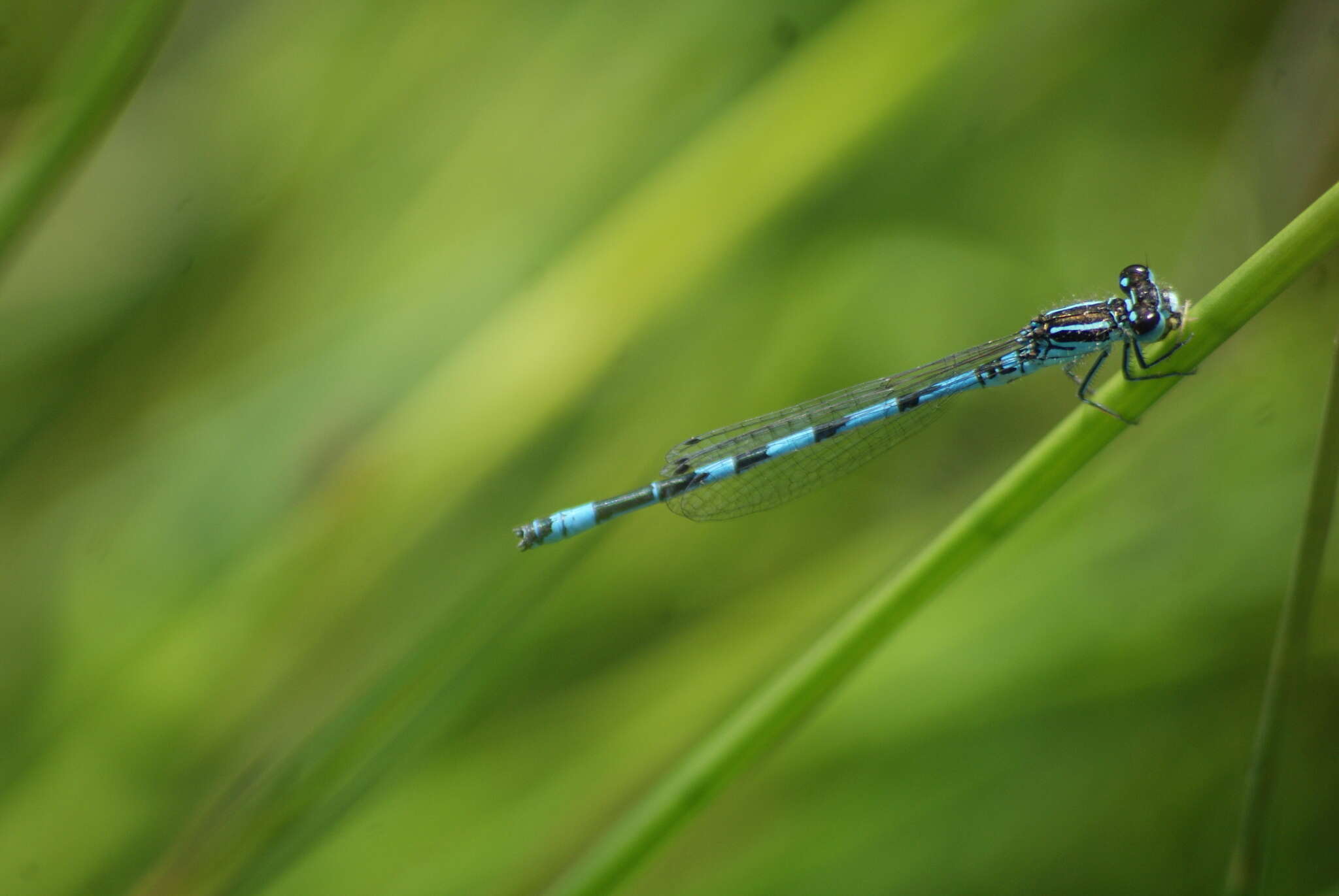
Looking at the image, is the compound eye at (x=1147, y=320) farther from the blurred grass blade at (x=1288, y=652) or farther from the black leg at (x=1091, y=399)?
the blurred grass blade at (x=1288, y=652)

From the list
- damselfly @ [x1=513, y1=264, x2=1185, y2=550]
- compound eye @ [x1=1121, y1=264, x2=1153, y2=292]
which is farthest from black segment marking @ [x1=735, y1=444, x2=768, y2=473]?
compound eye @ [x1=1121, y1=264, x2=1153, y2=292]

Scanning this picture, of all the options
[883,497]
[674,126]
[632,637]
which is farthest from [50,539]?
[883,497]

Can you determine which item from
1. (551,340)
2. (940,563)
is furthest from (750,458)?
(940,563)

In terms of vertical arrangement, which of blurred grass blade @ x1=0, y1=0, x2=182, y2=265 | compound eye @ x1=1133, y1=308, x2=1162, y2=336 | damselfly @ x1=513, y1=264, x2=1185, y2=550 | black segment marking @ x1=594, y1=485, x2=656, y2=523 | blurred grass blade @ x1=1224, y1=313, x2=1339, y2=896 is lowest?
blurred grass blade @ x1=1224, y1=313, x2=1339, y2=896

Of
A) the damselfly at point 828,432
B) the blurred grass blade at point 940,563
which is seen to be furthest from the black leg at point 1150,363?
the damselfly at point 828,432

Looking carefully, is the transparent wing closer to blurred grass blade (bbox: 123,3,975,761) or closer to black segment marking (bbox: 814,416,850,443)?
black segment marking (bbox: 814,416,850,443)

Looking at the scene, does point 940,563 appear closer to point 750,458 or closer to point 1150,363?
point 1150,363
